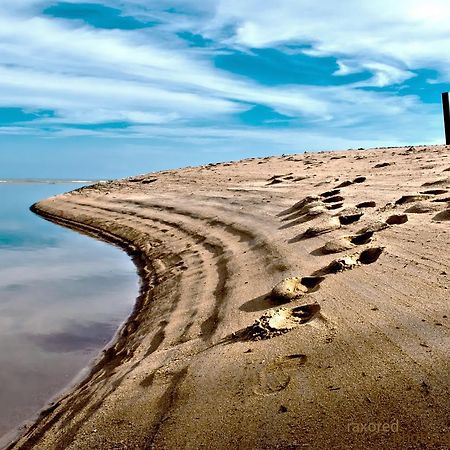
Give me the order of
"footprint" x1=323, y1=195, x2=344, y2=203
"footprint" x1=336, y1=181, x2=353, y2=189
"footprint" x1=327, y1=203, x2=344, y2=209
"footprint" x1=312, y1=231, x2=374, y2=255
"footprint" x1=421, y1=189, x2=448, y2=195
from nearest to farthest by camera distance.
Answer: "footprint" x1=312, y1=231, x2=374, y2=255
"footprint" x1=421, y1=189, x2=448, y2=195
"footprint" x1=327, y1=203, x2=344, y2=209
"footprint" x1=323, y1=195, x2=344, y2=203
"footprint" x1=336, y1=181, x2=353, y2=189

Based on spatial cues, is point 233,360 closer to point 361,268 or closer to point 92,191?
point 361,268

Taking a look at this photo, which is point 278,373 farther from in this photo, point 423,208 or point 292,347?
point 423,208

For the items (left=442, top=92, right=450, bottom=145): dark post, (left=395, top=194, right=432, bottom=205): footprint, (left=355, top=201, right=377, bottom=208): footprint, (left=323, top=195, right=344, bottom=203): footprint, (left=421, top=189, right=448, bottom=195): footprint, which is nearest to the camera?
(left=395, top=194, right=432, bottom=205): footprint

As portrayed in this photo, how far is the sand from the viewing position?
2.86m

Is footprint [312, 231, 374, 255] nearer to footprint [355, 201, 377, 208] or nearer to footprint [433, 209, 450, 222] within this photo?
footprint [433, 209, 450, 222]

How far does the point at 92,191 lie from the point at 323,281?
2409 cm

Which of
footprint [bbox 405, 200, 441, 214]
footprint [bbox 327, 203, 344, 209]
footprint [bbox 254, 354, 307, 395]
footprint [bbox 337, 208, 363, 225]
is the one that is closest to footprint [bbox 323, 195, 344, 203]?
footprint [bbox 327, 203, 344, 209]

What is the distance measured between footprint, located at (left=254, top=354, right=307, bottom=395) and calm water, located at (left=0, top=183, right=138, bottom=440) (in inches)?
96.3

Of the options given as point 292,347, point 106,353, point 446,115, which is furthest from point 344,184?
point 446,115

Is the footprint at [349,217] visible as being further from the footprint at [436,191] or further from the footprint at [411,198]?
the footprint at [436,191]

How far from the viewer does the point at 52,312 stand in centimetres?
797

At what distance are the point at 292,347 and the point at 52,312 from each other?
5359mm

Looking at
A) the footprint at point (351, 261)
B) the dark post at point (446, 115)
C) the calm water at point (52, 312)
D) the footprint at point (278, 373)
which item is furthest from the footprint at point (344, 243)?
the dark post at point (446, 115)

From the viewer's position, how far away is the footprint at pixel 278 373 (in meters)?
3.29
